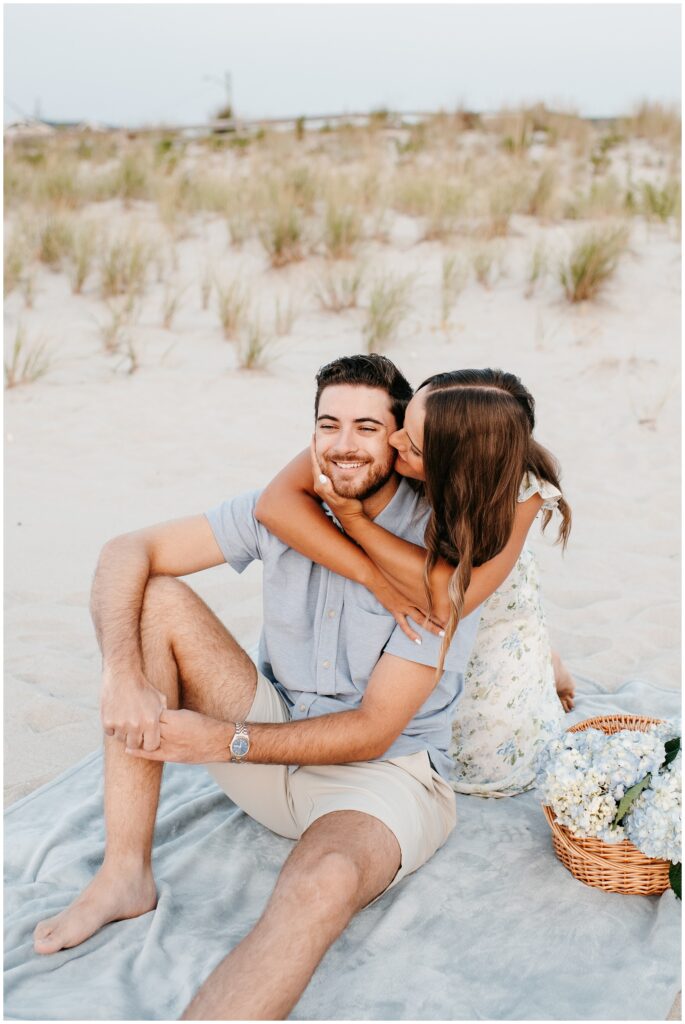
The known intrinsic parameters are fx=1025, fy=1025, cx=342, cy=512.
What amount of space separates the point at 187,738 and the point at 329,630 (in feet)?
1.54

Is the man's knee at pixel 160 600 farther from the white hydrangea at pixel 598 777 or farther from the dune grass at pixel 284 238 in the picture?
the dune grass at pixel 284 238

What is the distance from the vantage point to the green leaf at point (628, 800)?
2.61 meters

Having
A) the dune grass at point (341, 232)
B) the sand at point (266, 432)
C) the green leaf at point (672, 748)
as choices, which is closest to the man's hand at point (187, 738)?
the sand at point (266, 432)

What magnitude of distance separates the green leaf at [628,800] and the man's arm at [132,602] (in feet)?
3.91

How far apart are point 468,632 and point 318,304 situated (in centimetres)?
610

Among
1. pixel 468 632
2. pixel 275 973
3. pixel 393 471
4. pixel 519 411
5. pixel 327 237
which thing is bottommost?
pixel 275 973

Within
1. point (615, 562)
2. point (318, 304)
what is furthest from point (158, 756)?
point (318, 304)

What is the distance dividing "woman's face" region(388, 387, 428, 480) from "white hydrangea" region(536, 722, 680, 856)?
86 cm

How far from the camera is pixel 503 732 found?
3.09m

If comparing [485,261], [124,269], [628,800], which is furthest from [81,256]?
[628,800]

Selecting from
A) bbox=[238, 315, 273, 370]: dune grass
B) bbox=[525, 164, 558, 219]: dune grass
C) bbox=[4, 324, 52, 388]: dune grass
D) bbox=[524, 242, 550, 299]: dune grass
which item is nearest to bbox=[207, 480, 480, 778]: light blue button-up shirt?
bbox=[4, 324, 52, 388]: dune grass

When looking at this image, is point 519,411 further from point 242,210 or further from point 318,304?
point 242,210

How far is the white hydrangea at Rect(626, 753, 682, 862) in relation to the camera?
249 centimetres

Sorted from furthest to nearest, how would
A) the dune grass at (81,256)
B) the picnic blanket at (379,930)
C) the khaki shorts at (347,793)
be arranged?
the dune grass at (81,256) < the khaki shorts at (347,793) < the picnic blanket at (379,930)
